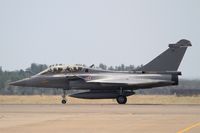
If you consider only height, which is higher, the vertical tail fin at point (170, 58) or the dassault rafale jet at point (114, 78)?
the vertical tail fin at point (170, 58)

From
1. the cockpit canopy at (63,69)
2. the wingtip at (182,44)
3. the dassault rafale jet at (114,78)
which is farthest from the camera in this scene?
the cockpit canopy at (63,69)

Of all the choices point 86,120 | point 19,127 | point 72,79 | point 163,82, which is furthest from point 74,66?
point 19,127

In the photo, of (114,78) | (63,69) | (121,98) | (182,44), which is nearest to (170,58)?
(182,44)

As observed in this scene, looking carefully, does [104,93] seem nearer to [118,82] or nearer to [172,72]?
[118,82]

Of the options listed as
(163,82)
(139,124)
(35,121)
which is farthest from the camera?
(163,82)

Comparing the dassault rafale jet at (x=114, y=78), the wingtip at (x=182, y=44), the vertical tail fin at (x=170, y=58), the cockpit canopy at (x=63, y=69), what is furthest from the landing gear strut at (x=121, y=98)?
the wingtip at (x=182, y=44)

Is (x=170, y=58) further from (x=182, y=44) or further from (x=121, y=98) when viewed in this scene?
(x=121, y=98)

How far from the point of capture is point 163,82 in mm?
40344

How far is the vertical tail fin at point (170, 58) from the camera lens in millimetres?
40844

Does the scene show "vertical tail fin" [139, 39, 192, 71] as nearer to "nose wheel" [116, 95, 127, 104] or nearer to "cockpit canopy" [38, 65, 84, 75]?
"nose wheel" [116, 95, 127, 104]

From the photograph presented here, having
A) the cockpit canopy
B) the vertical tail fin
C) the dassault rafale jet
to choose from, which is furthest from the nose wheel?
the cockpit canopy

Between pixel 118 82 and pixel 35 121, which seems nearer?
pixel 35 121

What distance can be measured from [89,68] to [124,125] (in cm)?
2266

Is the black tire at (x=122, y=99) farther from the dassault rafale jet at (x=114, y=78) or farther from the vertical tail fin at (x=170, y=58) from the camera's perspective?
the vertical tail fin at (x=170, y=58)
